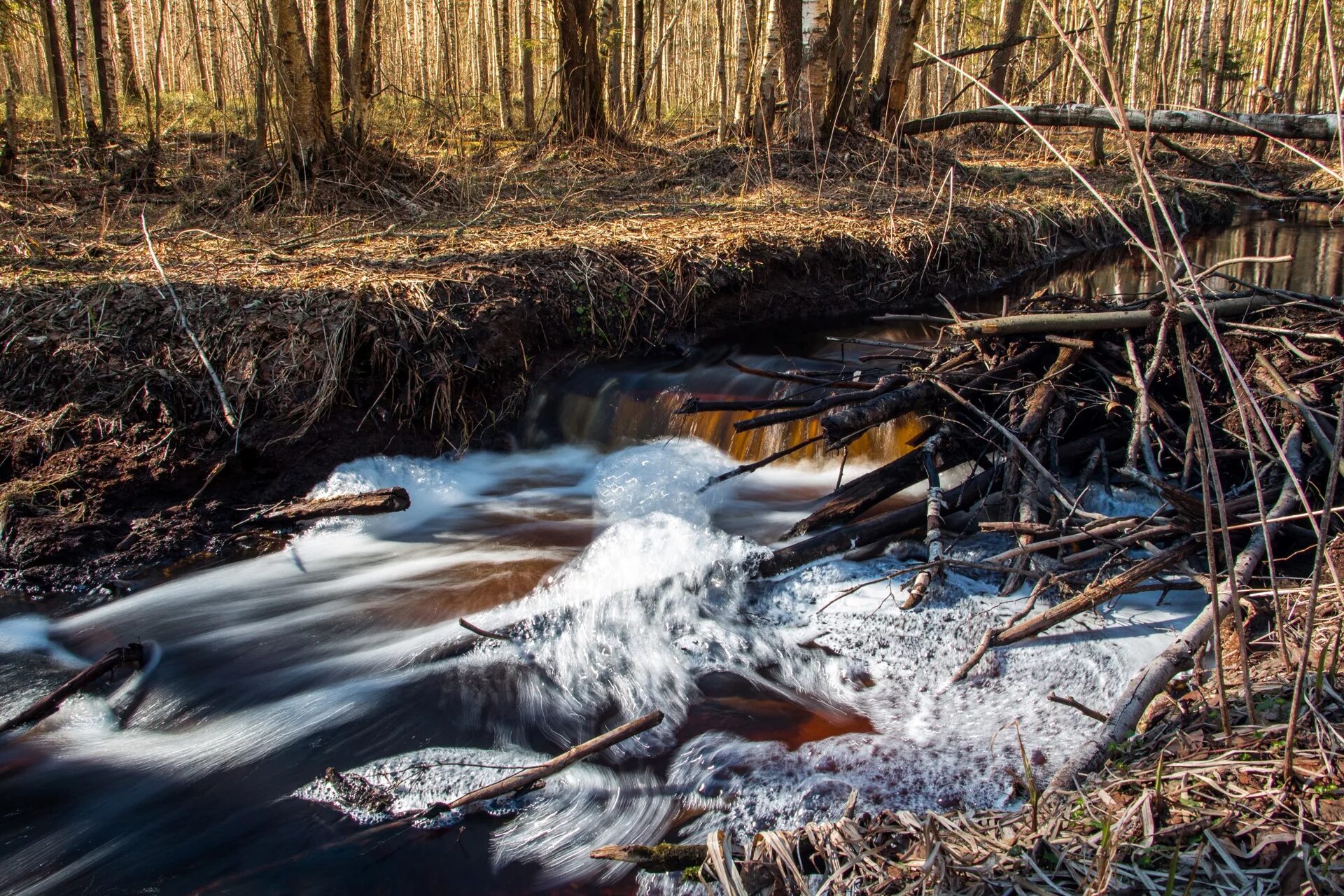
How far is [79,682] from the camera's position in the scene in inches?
141

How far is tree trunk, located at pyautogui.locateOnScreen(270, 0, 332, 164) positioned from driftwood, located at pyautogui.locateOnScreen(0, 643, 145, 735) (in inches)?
217

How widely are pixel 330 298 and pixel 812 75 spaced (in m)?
7.50

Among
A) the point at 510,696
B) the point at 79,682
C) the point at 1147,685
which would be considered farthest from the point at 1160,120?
the point at 79,682

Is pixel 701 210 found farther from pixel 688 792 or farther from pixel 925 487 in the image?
pixel 688 792

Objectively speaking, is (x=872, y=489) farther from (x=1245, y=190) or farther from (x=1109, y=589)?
(x=1245, y=190)

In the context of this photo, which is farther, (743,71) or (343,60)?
(743,71)

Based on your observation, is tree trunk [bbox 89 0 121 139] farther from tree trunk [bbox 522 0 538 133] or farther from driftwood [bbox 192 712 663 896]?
driftwood [bbox 192 712 663 896]

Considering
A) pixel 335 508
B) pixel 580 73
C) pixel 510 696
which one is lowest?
pixel 510 696

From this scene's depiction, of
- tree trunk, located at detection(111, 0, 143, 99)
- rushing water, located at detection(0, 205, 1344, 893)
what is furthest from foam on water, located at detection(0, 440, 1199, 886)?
tree trunk, located at detection(111, 0, 143, 99)

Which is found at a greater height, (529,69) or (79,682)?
(529,69)

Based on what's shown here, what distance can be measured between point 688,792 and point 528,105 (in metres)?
13.5

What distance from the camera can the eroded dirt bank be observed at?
15.7 feet

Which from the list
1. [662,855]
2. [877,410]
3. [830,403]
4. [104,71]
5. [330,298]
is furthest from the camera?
[104,71]

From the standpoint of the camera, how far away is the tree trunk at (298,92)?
7715 mm
